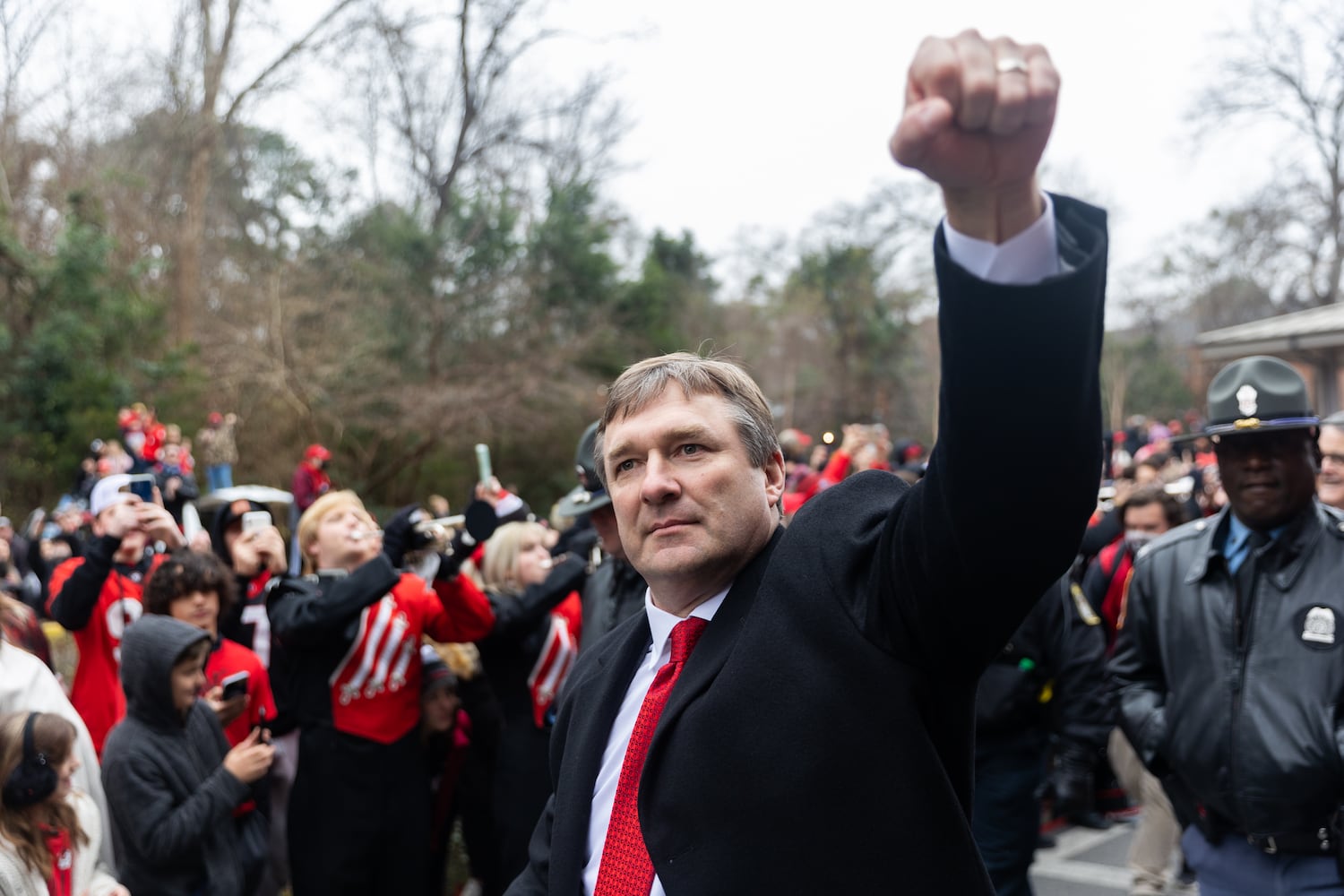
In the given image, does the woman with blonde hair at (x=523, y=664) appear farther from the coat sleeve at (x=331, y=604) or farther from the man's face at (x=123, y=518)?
the man's face at (x=123, y=518)

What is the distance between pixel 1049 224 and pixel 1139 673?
293cm

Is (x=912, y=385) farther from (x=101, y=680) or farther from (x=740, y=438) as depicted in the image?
(x=740, y=438)

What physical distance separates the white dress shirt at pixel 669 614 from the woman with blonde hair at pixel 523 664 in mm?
2742

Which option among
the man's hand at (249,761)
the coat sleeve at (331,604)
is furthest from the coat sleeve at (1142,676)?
the man's hand at (249,761)

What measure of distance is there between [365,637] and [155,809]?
3.59 ft

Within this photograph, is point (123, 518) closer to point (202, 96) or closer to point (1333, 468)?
point (1333, 468)

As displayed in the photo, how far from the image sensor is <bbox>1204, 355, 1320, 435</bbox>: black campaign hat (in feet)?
11.7

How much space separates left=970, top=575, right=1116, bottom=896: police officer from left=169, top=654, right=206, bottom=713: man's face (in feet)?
9.10

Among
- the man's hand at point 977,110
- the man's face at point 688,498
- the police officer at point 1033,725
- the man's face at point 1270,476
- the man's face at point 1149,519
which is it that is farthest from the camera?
the man's face at point 1149,519

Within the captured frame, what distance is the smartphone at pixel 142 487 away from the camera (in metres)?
5.32

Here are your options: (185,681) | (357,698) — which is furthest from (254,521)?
(185,681)

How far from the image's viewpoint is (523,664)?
5168mm

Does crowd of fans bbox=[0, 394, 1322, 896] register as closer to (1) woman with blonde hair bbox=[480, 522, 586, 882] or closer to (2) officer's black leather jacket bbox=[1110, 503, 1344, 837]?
(1) woman with blonde hair bbox=[480, 522, 586, 882]

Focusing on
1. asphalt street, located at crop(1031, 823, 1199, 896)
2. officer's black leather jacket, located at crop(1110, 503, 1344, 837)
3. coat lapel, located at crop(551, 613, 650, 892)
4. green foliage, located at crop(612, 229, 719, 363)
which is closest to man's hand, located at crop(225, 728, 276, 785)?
coat lapel, located at crop(551, 613, 650, 892)
